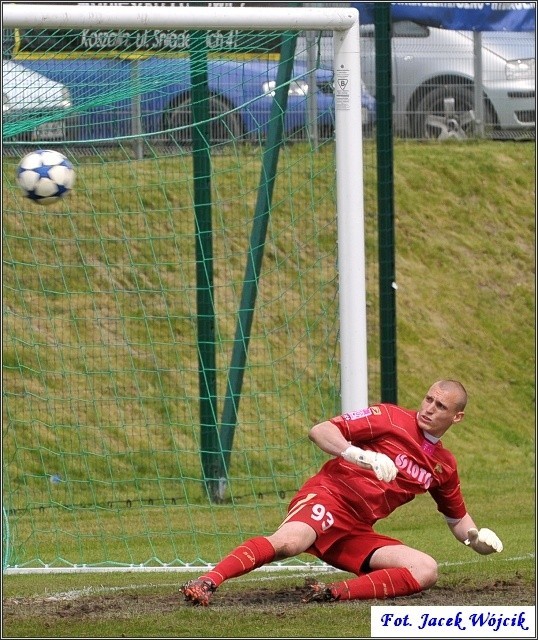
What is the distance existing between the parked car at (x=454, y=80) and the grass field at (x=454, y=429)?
49 centimetres

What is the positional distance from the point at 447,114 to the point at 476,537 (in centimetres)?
1183

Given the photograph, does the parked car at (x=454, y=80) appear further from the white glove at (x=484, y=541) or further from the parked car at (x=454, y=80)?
the white glove at (x=484, y=541)

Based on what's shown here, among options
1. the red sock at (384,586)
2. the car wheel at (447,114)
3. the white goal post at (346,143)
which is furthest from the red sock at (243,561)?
the car wheel at (447,114)

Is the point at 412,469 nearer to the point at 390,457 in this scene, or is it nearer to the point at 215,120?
the point at 390,457

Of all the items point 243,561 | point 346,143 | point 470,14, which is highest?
point 346,143

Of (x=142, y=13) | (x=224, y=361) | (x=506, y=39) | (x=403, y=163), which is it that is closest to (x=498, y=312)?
(x=403, y=163)

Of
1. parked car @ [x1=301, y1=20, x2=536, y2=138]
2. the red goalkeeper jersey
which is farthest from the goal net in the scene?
parked car @ [x1=301, y1=20, x2=536, y2=138]

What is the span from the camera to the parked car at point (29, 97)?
8.62 m

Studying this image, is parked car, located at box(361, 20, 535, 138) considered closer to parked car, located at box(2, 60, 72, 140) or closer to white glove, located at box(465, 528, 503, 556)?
parked car, located at box(2, 60, 72, 140)

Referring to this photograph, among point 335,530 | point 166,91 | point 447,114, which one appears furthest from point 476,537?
point 447,114

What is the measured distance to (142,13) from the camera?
726 cm

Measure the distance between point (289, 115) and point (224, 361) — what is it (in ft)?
11.1

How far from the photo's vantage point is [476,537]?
21.6 feet

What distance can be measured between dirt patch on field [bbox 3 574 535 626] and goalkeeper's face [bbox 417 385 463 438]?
0.86 m
